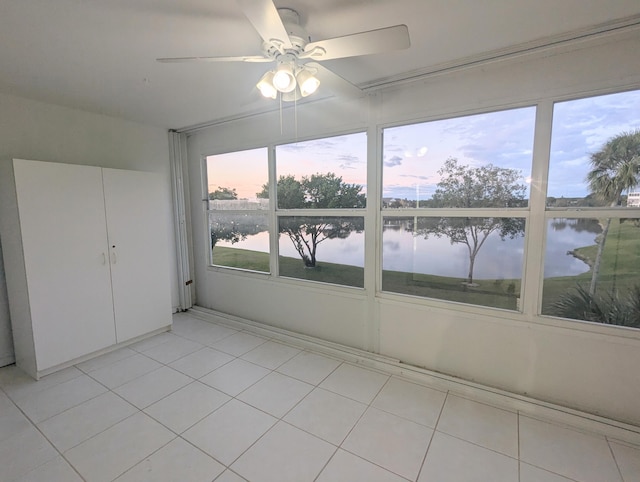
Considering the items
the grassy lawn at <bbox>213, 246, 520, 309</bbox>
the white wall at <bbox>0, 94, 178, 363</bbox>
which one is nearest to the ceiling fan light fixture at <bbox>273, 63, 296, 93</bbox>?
the grassy lawn at <bbox>213, 246, 520, 309</bbox>

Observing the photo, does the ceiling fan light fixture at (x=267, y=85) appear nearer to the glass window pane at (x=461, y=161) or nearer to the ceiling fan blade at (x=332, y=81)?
the ceiling fan blade at (x=332, y=81)

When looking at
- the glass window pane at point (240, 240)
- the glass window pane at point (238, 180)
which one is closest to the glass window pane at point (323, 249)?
the glass window pane at point (240, 240)

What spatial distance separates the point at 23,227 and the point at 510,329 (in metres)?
3.89

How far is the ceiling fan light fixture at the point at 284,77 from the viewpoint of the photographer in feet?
4.93

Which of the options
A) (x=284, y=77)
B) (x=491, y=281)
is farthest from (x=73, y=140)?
(x=491, y=281)

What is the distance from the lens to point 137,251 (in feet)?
9.98

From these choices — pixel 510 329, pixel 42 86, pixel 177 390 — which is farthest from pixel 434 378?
pixel 42 86

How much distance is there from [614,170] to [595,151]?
0.53ft

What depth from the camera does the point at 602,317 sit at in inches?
75.5

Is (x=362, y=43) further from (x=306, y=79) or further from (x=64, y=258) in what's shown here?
(x=64, y=258)

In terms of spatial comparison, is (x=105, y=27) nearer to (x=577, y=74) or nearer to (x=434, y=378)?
(x=577, y=74)

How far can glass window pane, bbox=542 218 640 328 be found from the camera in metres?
1.81

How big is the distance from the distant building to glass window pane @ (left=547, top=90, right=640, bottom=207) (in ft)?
0.05

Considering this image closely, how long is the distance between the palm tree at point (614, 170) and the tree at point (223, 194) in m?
3.37
